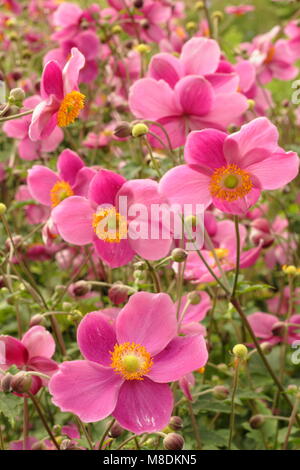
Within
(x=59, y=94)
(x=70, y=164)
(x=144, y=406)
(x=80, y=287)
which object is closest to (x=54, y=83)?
(x=59, y=94)

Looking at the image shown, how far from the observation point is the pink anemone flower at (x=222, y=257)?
1.24 metres

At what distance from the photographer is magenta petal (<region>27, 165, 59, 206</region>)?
4.16 feet

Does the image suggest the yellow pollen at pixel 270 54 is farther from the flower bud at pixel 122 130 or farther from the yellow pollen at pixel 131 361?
the yellow pollen at pixel 131 361

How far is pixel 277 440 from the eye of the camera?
140 cm

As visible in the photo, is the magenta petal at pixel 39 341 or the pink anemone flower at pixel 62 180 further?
the pink anemone flower at pixel 62 180

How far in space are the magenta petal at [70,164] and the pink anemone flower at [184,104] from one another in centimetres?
14

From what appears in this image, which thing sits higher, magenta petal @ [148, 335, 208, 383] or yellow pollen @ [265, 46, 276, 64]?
yellow pollen @ [265, 46, 276, 64]

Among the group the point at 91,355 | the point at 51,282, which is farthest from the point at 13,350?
the point at 51,282

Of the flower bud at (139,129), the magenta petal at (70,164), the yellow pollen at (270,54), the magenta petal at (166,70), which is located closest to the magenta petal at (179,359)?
the flower bud at (139,129)

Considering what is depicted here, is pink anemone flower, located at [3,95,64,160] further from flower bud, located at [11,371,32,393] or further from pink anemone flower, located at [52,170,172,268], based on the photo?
flower bud, located at [11,371,32,393]

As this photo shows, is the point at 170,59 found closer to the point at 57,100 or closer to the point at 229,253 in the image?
the point at 57,100

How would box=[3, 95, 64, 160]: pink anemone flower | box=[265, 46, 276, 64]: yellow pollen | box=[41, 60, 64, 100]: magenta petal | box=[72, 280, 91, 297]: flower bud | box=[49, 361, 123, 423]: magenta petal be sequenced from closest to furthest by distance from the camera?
box=[49, 361, 123, 423]: magenta petal < box=[41, 60, 64, 100]: magenta petal < box=[72, 280, 91, 297]: flower bud < box=[3, 95, 64, 160]: pink anemone flower < box=[265, 46, 276, 64]: yellow pollen

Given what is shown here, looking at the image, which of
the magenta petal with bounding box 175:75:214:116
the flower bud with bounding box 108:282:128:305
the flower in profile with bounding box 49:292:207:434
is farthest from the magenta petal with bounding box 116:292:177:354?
the magenta petal with bounding box 175:75:214:116
